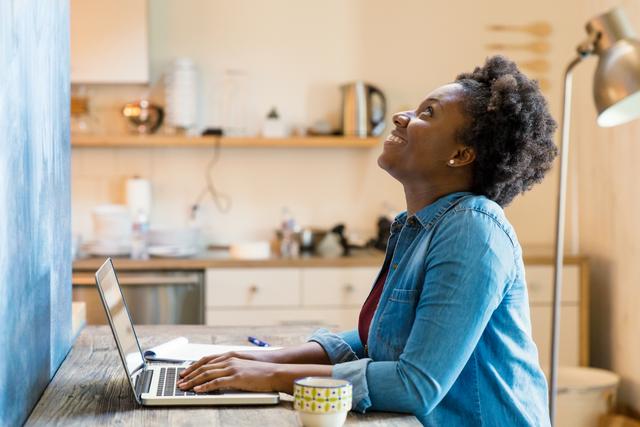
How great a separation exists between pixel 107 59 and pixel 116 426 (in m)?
3.04

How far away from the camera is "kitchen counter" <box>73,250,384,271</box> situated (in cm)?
387

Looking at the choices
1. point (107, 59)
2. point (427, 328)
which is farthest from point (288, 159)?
point (427, 328)

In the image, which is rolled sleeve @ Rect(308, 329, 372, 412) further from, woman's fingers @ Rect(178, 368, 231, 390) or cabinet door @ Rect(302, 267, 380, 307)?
cabinet door @ Rect(302, 267, 380, 307)

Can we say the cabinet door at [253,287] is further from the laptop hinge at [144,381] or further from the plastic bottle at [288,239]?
the laptop hinge at [144,381]

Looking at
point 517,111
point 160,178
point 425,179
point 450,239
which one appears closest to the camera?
point 450,239

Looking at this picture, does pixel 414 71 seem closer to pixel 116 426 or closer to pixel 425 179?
pixel 425 179

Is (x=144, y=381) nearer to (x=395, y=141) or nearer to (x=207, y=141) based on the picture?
(x=395, y=141)

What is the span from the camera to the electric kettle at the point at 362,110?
437cm

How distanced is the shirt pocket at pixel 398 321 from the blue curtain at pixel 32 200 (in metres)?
0.62

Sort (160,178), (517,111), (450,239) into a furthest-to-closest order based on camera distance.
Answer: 1. (160,178)
2. (517,111)
3. (450,239)

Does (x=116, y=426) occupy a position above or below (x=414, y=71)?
below

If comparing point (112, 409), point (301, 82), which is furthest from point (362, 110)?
point (112, 409)

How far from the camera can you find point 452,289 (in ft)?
4.85

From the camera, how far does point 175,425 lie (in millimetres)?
1401
